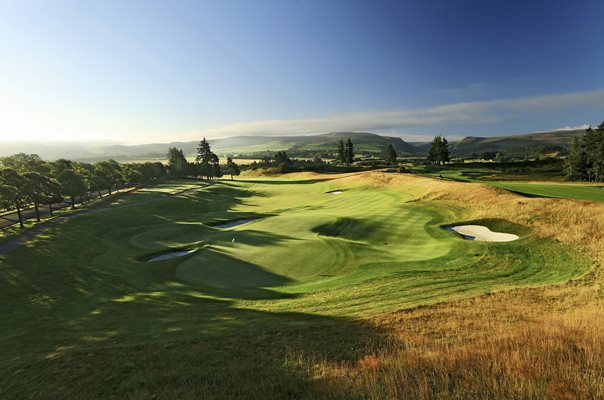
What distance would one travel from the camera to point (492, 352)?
26.3 ft

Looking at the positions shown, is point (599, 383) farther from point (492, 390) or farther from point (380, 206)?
point (380, 206)

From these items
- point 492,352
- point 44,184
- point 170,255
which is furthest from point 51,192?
point 492,352

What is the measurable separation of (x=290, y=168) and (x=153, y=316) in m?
109

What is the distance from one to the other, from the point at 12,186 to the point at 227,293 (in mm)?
40717

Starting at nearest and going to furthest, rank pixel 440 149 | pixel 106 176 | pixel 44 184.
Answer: pixel 44 184 → pixel 106 176 → pixel 440 149

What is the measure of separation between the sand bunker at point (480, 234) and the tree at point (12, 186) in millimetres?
51926

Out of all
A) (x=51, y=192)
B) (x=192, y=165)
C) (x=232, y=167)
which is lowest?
(x=51, y=192)

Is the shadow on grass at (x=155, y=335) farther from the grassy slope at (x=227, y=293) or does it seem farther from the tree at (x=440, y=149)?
the tree at (x=440, y=149)

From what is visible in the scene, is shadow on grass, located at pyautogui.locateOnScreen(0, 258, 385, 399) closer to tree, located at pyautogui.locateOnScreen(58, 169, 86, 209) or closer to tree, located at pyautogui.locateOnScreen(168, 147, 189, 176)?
tree, located at pyautogui.locateOnScreen(58, 169, 86, 209)

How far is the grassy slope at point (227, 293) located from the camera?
368 inches

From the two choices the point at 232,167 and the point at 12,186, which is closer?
the point at 12,186

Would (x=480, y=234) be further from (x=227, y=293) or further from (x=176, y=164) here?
(x=176, y=164)

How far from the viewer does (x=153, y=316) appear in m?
14.6

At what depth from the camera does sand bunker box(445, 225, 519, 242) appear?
85.6 ft
